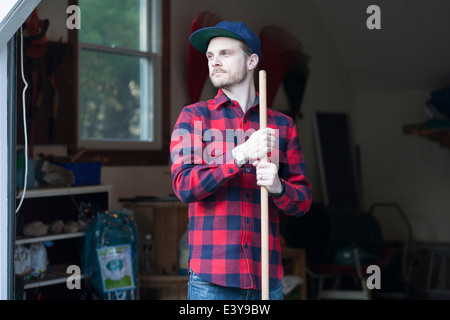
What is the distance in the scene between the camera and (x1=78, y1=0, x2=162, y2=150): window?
4.22 meters

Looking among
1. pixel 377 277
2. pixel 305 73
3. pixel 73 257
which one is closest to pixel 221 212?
pixel 73 257

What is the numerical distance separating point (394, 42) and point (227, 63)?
475 centimetres

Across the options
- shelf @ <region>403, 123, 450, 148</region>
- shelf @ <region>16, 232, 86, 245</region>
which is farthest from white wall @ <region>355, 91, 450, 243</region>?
shelf @ <region>16, 232, 86, 245</region>

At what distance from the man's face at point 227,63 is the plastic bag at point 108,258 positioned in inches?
79.7

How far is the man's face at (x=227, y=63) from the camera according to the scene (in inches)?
75.0

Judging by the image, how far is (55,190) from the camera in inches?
140

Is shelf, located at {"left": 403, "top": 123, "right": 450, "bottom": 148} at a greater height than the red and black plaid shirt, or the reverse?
shelf, located at {"left": 403, "top": 123, "right": 450, "bottom": 148}

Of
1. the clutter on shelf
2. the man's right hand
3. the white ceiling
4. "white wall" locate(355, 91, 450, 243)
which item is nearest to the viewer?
the man's right hand

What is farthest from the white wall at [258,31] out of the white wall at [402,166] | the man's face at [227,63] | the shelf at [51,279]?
the man's face at [227,63]

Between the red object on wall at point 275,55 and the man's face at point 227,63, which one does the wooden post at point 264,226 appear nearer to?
the man's face at point 227,63

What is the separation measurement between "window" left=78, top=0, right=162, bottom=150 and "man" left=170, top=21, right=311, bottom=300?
2.35m

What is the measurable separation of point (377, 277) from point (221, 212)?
3833mm

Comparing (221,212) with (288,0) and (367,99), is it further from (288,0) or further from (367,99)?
(367,99)

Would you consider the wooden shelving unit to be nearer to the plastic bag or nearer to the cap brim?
the plastic bag
